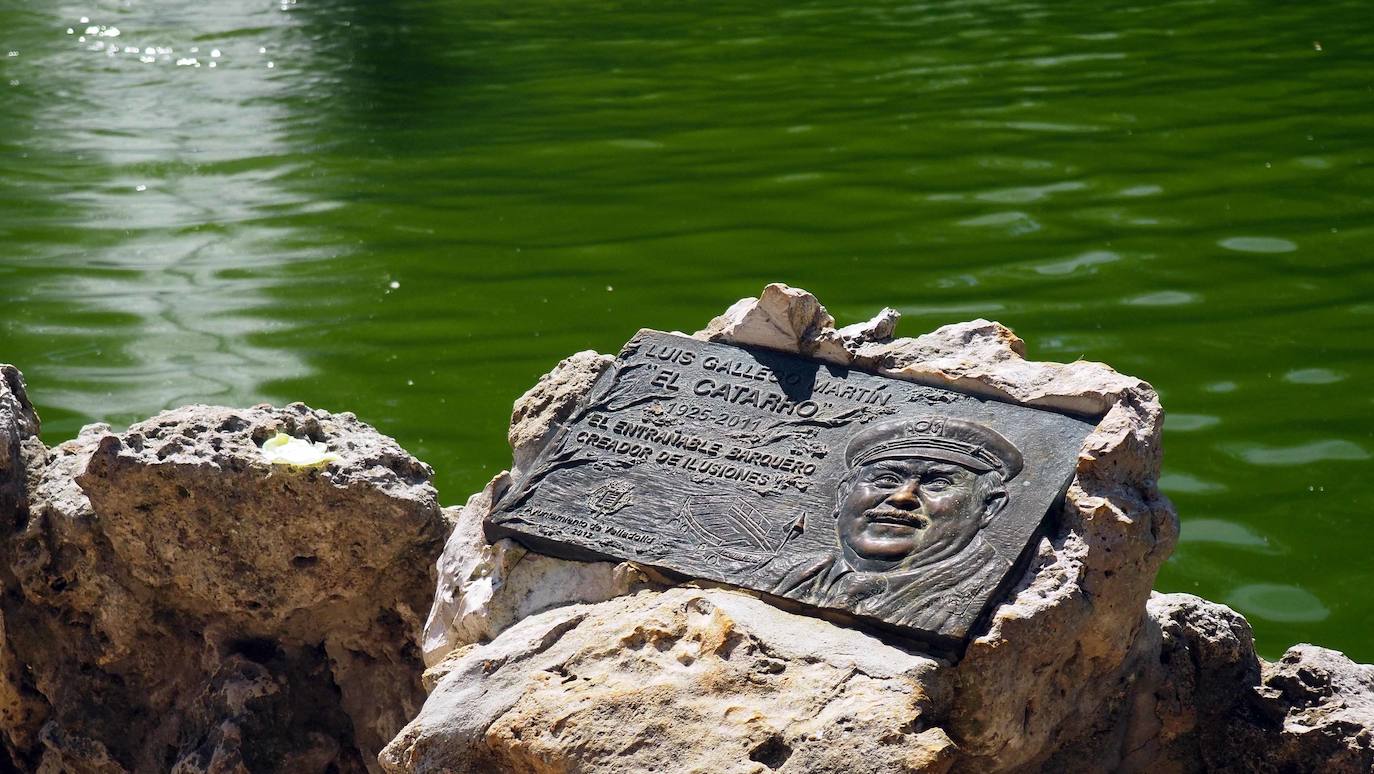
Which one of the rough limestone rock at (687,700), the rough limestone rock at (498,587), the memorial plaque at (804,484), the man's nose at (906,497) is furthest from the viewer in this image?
the rough limestone rock at (498,587)

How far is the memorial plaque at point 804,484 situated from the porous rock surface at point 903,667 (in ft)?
0.19

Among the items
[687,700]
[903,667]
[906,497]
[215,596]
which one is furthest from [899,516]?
[215,596]

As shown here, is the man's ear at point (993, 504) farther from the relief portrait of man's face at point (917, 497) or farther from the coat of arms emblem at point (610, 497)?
the coat of arms emblem at point (610, 497)

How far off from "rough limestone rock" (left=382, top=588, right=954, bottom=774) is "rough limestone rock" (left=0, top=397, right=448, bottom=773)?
0.66 metres

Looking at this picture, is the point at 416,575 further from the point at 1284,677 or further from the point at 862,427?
the point at 1284,677

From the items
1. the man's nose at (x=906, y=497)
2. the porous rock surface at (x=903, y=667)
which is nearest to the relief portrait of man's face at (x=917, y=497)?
the man's nose at (x=906, y=497)

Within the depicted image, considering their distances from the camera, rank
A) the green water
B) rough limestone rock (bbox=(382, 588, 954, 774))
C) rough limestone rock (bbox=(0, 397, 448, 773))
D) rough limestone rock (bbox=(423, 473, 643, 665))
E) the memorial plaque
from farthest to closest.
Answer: the green water < rough limestone rock (bbox=(0, 397, 448, 773)) < rough limestone rock (bbox=(423, 473, 643, 665)) < the memorial plaque < rough limestone rock (bbox=(382, 588, 954, 774))

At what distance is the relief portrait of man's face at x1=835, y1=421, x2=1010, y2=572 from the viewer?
2783mm

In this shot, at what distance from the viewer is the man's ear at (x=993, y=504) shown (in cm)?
280

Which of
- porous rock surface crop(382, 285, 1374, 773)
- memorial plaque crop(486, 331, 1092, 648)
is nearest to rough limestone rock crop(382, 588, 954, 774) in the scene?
porous rock surface crop(382, 285, 1374, 773)

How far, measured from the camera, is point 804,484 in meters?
3.00

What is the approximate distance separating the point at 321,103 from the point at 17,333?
310 centimetres

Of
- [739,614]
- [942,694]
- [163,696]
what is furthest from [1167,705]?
[163,696]

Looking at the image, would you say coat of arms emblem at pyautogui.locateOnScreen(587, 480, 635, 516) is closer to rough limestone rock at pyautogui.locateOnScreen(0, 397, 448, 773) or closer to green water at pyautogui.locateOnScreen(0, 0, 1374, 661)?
rough limestone rock at pyautogui.locateOnScreen(0, 397, 448, 773)
